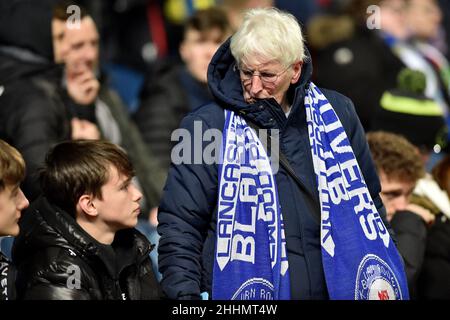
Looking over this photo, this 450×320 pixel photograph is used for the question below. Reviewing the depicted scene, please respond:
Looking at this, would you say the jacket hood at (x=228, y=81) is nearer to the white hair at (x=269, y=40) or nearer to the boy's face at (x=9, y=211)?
the white hair at (x=269, y=40)

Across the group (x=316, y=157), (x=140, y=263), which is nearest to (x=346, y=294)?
(x=316, y=157)

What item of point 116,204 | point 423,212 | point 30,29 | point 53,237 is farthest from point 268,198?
point 30,29

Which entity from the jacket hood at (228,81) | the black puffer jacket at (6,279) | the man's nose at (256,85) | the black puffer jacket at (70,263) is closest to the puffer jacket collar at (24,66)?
the black puffer jacket at (70,263)

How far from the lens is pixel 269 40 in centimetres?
535

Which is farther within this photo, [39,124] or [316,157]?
[39,124]

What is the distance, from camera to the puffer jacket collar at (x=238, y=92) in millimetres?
5414

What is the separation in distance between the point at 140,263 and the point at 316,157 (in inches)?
37.7

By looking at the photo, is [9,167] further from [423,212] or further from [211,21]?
[211,21]

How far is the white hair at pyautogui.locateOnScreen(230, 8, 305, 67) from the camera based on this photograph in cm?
536

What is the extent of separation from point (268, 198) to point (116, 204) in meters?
0.74

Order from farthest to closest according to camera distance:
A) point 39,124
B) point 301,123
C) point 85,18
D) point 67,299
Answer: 1. point 85,18
2. point 39,124
3. point 301,123
4. point 67,299
